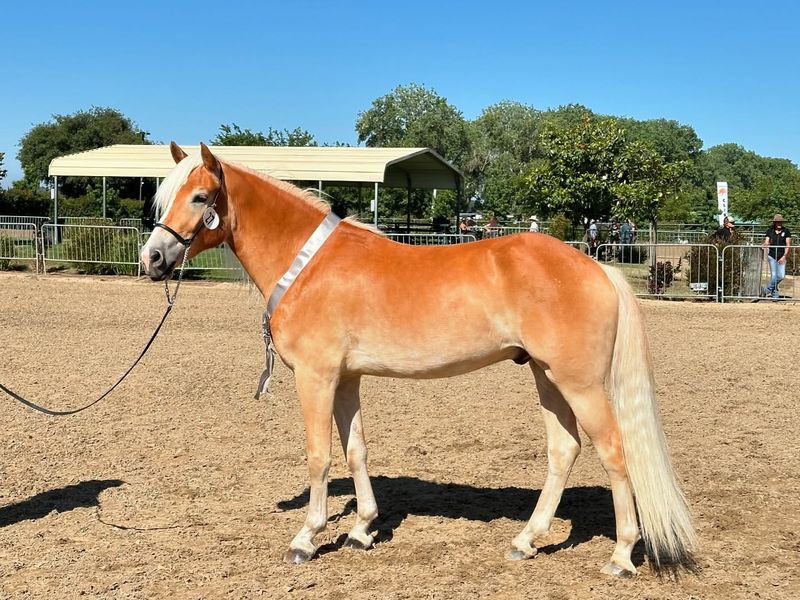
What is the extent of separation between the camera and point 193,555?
4.09 metres

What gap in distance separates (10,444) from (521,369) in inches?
230

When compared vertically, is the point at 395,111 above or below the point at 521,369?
above

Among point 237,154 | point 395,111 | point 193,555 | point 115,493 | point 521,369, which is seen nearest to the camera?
point 193,555

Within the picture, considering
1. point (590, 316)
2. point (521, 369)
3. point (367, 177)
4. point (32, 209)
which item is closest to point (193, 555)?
point (590, 316)

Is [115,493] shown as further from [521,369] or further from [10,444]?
[521,369]

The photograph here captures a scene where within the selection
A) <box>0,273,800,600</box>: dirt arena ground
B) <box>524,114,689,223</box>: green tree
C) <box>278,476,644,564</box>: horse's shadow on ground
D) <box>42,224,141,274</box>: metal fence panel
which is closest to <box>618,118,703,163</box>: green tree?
<box>524,114,689,223</box>: green tree

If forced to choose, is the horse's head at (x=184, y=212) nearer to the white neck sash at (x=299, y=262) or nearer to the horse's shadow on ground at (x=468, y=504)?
the white neck sash at (x=299, y=262)

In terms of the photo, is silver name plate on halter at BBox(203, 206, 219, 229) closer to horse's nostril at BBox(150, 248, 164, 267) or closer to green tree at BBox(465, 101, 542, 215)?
horse's nostril at BBox(150, 248, 164, 267)

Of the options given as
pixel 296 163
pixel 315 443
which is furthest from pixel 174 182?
pixel 296 163

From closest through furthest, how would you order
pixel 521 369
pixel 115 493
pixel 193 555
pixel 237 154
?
1. pixel 193 555
2. pixel 115 493
3. pixel 521 369
4. pixel 237 154

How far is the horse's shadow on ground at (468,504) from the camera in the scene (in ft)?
15.0

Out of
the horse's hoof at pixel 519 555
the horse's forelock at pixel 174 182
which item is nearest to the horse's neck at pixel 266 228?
the horse's forelock at pixel 174 182

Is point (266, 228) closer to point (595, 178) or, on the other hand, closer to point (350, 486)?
point (350, 486)

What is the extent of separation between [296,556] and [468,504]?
4.52 feet
